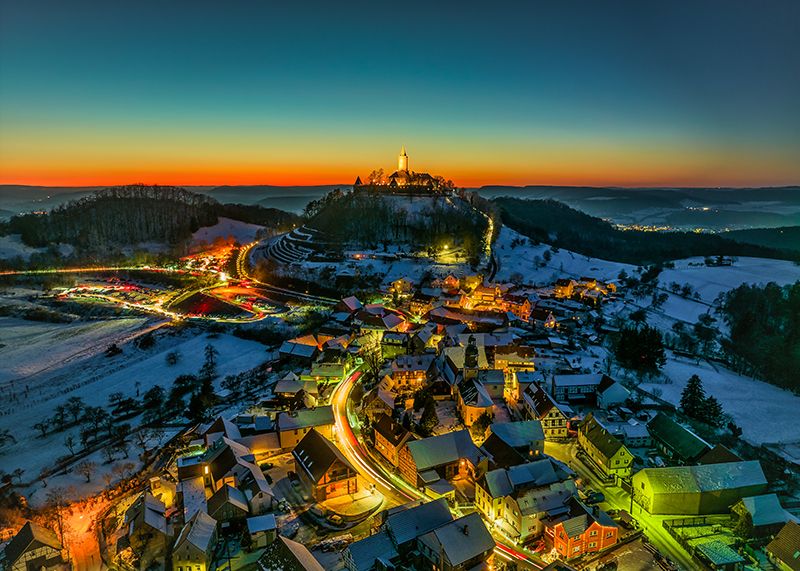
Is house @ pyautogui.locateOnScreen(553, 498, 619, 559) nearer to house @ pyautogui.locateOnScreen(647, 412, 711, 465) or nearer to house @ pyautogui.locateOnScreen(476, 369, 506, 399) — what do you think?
house @ pyautogui.locateOnScreen(647, 412, 711, 465)

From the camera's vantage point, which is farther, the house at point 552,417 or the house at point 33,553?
the house at point 552,417

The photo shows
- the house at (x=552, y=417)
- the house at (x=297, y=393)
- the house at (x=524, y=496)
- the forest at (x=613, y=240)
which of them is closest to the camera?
the house at (x=524, y=496)

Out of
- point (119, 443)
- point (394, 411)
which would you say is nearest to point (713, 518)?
point (394, 411)

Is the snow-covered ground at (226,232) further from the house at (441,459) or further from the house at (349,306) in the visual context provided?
the house at (441,459)

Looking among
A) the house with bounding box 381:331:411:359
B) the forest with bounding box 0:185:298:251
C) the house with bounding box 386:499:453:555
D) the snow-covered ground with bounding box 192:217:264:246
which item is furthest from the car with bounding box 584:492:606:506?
the forest with bounding box 0:185:298:251

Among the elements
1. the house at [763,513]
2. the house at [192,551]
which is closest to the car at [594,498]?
the house at [763,513]

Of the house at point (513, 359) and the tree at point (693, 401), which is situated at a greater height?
the house at point (513, 359)

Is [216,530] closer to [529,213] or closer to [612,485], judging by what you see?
[612,485]
